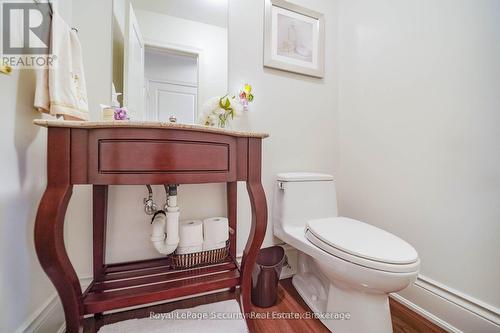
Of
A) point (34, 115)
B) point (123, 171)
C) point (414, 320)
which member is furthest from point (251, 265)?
point (34, 115)

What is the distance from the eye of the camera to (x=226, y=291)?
3.75ft

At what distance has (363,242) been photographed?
0.78 m

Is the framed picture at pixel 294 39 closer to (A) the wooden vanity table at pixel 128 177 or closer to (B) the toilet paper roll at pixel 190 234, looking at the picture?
(A) the wooden vanity table at pixel 128 177

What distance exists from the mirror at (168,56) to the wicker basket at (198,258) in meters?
0.68

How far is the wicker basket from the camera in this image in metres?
0.96

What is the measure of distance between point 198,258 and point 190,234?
0.14 meters

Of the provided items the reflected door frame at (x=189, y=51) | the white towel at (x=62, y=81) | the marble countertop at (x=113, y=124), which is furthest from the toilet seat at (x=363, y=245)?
the white towel at (x=62, y=81)

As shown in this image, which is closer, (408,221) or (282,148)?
(408,221)

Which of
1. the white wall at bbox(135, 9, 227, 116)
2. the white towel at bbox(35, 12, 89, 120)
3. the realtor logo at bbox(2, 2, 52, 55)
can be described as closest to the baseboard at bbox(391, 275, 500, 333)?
the white wall at bbox(135, 9, 227, 116)

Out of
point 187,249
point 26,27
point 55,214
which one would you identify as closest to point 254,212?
point 187,249

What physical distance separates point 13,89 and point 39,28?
0.87 ft

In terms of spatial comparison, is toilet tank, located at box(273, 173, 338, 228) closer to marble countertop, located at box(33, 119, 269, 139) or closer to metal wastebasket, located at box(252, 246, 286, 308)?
metal wastebasket, located at box(252, 246, 286, 308)

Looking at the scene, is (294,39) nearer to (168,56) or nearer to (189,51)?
(189,51)

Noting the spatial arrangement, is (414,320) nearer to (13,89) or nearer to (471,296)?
(471,296)
